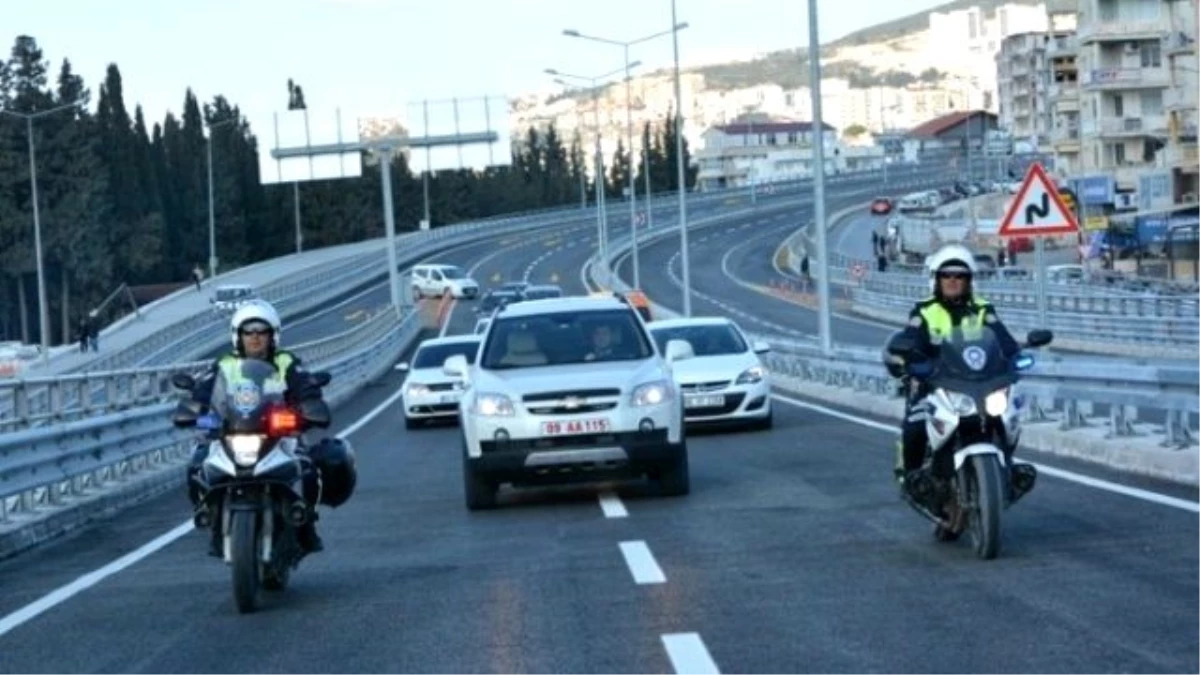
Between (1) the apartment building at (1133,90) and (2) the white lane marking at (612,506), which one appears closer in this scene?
(2) the white lane marking at (612,506)

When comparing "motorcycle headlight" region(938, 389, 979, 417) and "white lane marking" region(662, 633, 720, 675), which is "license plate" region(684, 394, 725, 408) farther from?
"white lane marking" region(662, 633, 720, 675)

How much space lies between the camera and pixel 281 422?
12352 millimetres

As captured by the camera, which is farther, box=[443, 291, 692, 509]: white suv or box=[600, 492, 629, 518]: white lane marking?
box=[443, 291, 692, 509]: white suv

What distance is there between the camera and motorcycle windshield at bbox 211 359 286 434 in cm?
1225

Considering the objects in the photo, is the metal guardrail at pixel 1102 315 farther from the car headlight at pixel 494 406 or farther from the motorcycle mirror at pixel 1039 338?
the motorcycle mirror at pixel 1039 338

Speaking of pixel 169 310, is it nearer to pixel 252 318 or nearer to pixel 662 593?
pixel 252 318

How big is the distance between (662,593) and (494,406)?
6077mm

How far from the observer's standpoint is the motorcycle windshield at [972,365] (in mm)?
12734

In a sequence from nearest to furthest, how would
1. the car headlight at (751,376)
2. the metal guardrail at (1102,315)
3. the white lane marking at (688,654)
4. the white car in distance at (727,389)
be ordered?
the white lane marking at (688,654)
the white car in distance at (727,389)
the car headlight at (751,376)
the metal guardrail at (1102,315)

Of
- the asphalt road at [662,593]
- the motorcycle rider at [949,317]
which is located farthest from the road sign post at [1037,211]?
the motorcycle rider at [949,317]

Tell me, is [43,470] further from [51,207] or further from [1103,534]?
[51,207]

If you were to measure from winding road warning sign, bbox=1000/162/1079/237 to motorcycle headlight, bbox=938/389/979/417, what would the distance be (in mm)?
10156

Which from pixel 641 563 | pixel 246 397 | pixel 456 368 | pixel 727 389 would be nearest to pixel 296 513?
pixel 246 397

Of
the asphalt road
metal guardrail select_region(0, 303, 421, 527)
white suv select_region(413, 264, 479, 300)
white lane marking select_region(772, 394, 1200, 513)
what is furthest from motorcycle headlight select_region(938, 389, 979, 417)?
white suv select_region(413, 264, 479, 300)
